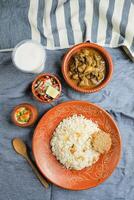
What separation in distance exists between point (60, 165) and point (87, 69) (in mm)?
348

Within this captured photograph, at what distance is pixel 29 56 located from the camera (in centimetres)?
170

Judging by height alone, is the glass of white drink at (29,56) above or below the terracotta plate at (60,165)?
above

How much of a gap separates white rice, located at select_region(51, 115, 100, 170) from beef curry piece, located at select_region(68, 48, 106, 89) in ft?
0.45

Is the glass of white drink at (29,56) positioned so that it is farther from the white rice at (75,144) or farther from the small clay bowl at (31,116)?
the white rice at (75,144)

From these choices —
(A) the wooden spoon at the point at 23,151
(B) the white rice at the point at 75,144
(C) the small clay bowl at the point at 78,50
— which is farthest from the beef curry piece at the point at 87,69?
(A) the wooden spoon at the point at 23,151

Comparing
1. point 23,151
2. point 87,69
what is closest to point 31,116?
point 23,151

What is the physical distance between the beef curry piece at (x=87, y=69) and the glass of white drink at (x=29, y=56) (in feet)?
0.36

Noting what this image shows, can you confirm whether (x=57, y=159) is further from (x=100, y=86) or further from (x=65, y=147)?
(x=100, y=86)

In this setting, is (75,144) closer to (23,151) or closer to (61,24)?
(23,151)

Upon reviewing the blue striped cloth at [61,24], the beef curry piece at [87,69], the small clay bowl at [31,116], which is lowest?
the small clay bowl at [31,116]

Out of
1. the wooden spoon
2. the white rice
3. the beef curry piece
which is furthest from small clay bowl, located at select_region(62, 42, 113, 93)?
the wooden spoon

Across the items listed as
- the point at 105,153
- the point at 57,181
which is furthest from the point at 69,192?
the point at 105,153

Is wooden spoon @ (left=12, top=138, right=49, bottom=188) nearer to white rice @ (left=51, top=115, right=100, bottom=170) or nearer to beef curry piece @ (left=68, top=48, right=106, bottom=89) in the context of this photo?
white rice @ (left=51, top=115, right=100, bottom=170)

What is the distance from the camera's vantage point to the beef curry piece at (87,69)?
167 centimetres
